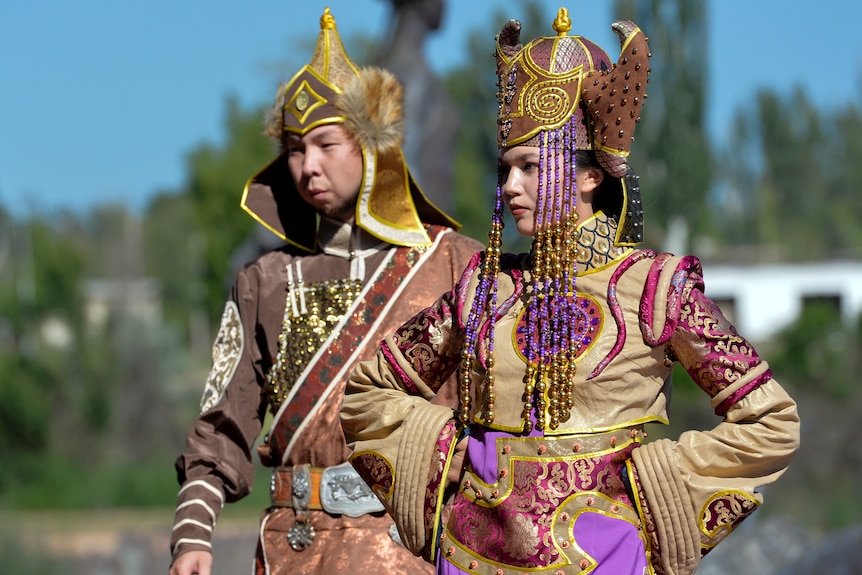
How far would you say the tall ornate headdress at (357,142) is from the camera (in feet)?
16.9

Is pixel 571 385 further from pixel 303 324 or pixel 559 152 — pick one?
pixel 303 324

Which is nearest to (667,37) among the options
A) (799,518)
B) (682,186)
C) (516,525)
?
(682,186)

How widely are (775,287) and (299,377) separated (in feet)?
120

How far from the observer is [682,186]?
25.2 m

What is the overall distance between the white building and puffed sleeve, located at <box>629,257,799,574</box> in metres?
36.9

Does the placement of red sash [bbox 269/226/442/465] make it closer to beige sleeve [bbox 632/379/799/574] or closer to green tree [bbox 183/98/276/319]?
beige sleeve [bbox 632/379/799/574]

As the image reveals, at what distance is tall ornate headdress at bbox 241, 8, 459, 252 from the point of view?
516cm

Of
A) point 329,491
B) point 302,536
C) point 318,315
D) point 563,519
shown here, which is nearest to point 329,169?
point 318,315

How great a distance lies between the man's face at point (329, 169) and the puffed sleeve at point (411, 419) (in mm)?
1173

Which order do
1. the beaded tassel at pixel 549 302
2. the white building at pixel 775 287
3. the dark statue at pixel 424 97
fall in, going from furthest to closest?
the white building at pixel 775 287 < the dark statue at pixel 424 97 < the beaded tassel at pixel 549 302

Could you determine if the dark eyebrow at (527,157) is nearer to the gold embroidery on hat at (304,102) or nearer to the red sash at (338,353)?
the red sash at (338,353)

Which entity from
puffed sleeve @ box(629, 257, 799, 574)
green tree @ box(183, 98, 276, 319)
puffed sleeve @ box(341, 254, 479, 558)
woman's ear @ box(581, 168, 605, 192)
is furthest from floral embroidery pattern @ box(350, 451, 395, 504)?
green tree @ box(183, 98, 276, 319)

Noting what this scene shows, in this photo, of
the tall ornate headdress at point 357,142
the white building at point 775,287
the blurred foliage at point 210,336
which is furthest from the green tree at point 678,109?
the tall ornate headdress at point 357,142

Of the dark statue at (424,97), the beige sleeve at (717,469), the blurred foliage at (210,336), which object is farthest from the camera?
the blurred foliage at (210,336)
